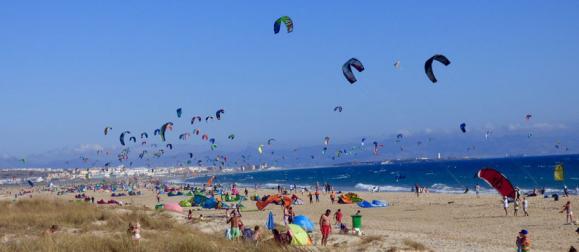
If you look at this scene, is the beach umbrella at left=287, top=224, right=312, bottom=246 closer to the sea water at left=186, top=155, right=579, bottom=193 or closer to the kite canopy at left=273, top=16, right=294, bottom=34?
the kite canopy at left=273, top=16, right=294, bottom=34

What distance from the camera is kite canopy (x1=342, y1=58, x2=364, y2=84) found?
48.1 ft

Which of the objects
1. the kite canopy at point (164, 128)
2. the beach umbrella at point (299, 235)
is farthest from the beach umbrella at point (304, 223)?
the kite canopy at point (164, 128)

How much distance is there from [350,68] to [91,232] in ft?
23.2

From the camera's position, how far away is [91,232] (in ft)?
40.2

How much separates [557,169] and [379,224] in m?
6.15

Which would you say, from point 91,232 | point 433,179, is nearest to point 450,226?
point 91,232

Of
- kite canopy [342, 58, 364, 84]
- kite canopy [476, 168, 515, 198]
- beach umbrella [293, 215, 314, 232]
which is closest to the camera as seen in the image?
kite canopy [476, 168, 515, 198]

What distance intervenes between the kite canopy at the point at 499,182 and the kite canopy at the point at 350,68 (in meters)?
→ 5.29

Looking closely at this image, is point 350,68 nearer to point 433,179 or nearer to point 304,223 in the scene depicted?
point 304,223

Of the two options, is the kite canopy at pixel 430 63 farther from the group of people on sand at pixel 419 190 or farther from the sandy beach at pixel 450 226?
the group of people on sand at pixel 419 190

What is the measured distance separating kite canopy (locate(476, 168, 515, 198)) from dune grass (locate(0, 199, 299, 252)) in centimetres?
422

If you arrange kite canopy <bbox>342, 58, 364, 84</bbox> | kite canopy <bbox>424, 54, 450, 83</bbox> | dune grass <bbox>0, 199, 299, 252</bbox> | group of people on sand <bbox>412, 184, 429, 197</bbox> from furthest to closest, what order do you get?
group of people on sand <bbox>412, 184, 429, 197</bbox>, kite canopy <bbox>342, 58, 364, 84</bbox>, kite canopy <bbox>424, 54, 450, 83</bbox>, dune grass <bbox>0, 199, 299, 252</bbox>

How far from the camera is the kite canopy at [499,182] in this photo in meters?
9.48

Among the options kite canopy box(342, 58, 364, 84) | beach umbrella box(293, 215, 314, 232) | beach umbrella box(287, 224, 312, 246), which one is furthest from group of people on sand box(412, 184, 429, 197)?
beach umbrella box(287, 224, 312, 246)
